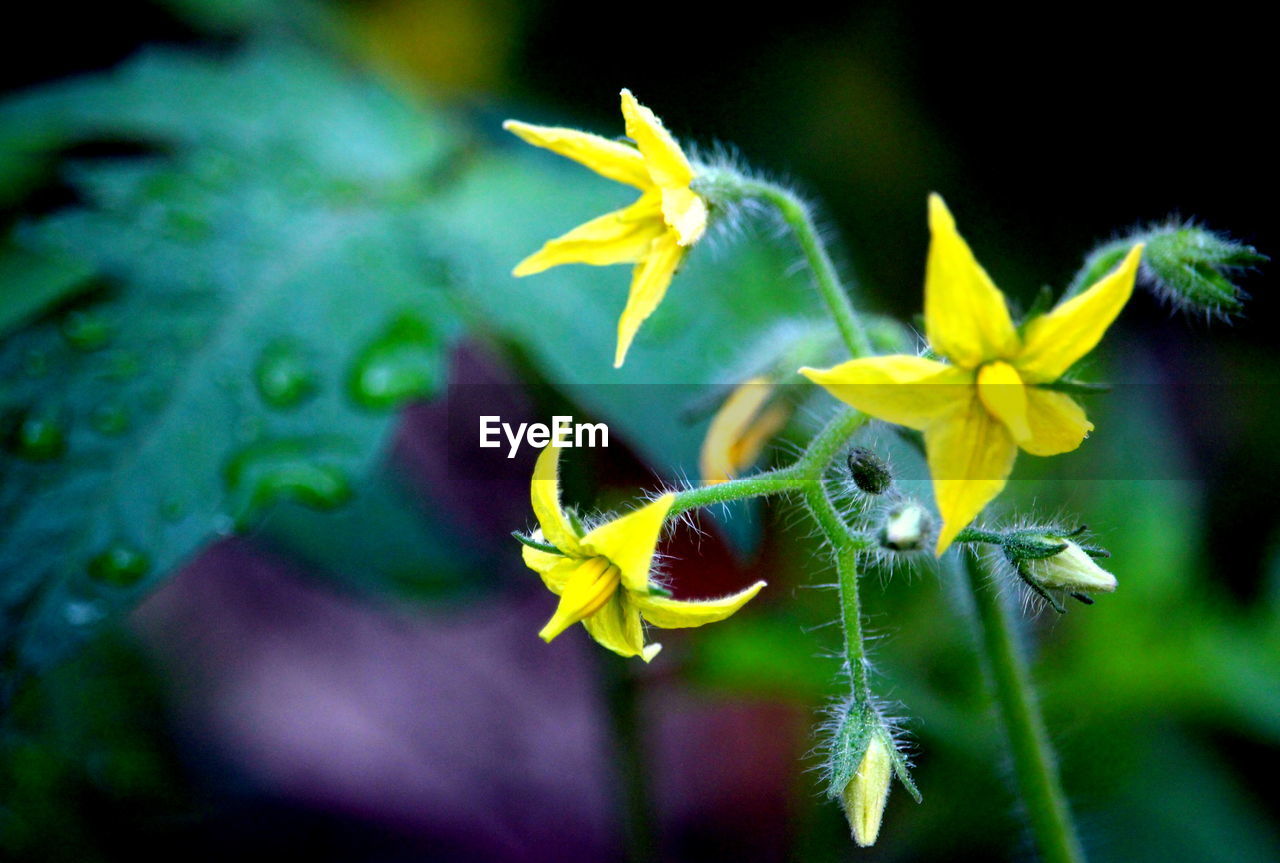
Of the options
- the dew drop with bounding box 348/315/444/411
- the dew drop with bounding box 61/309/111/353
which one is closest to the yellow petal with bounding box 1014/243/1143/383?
the dew drop with bounding box 348/315/444/411

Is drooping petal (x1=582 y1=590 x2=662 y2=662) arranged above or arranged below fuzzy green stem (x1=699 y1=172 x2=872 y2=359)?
below

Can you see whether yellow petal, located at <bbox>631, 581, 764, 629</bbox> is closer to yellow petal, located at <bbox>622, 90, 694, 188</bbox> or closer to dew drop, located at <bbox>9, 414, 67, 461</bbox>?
yellow petal, located at <bbox>622, 90, 694, 188</bbox>

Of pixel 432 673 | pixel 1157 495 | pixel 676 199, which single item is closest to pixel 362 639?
pixel 432 673

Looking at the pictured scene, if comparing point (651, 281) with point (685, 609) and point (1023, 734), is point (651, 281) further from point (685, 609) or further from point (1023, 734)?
point (1023, 734)

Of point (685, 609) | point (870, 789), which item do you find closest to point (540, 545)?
point (685, 609)

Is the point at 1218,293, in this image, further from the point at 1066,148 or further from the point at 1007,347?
the point at 1066,148
